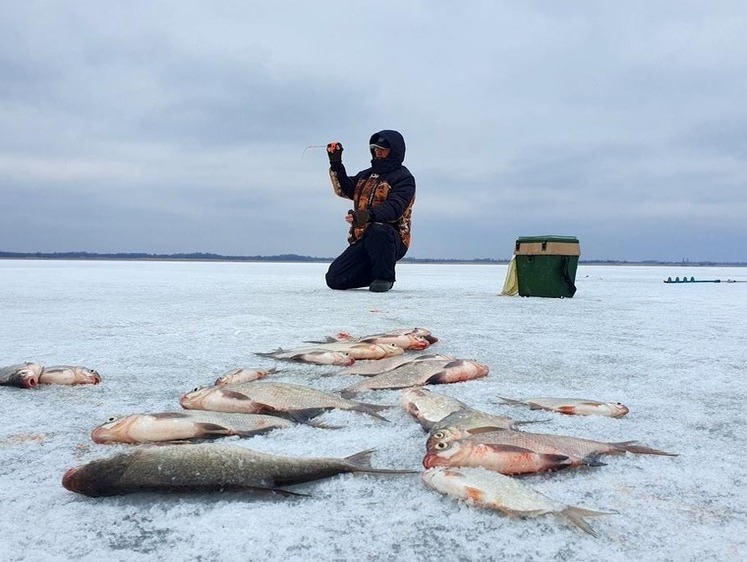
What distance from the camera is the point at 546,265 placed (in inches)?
318

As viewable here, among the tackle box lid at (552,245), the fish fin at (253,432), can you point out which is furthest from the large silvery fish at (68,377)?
the tackle box lid at (552,245)

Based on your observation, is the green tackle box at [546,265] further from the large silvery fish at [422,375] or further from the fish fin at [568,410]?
the fish fin at [568,410]

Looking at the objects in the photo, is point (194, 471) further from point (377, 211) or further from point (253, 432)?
point (377, 211)

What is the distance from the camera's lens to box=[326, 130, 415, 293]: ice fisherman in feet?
28.9

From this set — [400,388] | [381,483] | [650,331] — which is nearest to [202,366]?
[400,388]

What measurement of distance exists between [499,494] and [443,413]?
0.72 metres

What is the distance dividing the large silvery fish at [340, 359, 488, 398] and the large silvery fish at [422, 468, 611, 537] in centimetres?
115

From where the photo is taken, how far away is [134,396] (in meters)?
2.61

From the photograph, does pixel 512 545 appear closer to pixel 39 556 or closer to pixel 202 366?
pixel 39 556

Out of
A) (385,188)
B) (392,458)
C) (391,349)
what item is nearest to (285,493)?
(392,458)

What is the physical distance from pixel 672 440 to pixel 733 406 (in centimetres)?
66

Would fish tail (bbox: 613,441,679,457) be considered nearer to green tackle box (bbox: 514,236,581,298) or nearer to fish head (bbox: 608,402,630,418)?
fish head (bbox: 608,402,630,418)

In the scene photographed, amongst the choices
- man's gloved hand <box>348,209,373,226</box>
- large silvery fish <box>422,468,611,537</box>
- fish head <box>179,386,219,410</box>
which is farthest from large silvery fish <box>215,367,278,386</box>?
man's gloved hand <box>348,209,373,226</box>

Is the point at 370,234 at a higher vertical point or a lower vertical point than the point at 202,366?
higher
